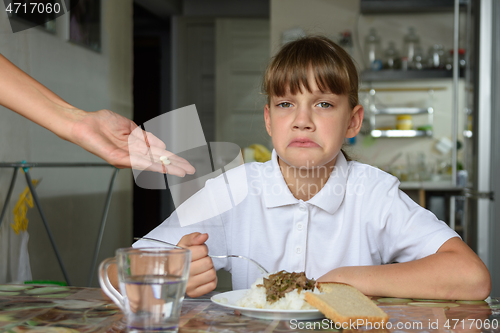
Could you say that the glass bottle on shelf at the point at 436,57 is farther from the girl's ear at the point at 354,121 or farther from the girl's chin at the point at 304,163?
the girl's chin at the point at 304,163

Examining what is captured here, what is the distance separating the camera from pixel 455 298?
28.1 inches

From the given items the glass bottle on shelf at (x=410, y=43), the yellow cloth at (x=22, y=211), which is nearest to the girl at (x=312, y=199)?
the yellow cloth at (x=22, y=211)

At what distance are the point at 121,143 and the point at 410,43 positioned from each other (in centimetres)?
354

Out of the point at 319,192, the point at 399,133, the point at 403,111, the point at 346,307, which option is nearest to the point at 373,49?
the point at 403,111

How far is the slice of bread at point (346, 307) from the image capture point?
0.52 meters

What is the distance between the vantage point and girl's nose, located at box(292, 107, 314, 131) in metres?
0.99

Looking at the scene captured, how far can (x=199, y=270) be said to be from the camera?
2.35 feet

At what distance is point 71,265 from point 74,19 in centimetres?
133

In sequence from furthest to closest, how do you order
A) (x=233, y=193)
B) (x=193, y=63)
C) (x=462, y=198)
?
(x=193, y=63)
(x=462, y=198)
(x=233, y=193)

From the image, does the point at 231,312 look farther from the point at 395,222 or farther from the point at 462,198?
the point at 462,198

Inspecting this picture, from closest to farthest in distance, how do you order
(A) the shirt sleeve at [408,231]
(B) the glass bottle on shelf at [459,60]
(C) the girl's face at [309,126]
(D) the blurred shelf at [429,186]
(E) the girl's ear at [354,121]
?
1. (A) the shirt sleeve at [408,231]
2. (C) the girl's face at [309,126]
3. (E) the girl's ear at [354,121]
4. (D) the blurred shelf at [429,186]
5. (B) the glass bottle on shelf at [459,60]

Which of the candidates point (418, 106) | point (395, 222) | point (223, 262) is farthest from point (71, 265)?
point (418, 106)

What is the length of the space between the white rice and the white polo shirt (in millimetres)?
400

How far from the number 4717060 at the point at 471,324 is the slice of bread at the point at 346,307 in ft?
0.26
